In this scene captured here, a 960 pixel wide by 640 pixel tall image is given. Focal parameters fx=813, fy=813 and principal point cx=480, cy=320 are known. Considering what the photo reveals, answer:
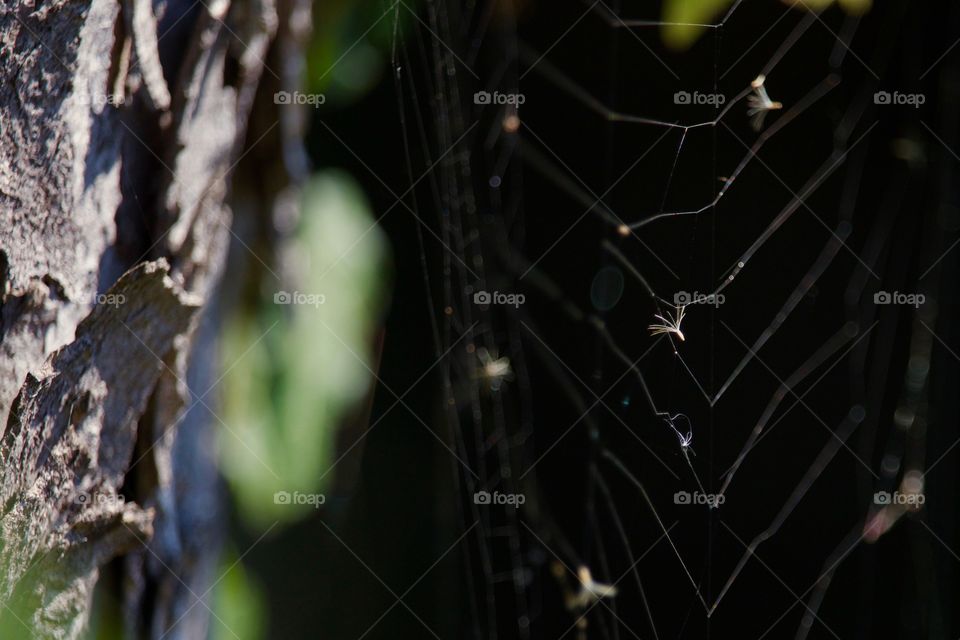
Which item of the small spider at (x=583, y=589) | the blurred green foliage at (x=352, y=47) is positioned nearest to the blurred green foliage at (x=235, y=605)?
the small spider at (x=583, y=589)

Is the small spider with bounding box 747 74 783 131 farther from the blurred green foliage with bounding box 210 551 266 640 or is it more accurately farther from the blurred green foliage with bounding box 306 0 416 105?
the blurred green foliage with bounding box 210 551 266 640

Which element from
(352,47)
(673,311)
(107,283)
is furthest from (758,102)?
(107,283)

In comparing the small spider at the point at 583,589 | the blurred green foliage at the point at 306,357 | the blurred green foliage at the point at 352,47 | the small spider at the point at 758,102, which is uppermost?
the blurred green foliage at the point at 352,47

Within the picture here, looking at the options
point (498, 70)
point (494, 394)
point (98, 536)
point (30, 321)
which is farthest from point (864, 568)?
point (30, 321)

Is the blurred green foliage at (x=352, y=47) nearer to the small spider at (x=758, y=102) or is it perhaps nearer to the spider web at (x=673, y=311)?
the spider web at (x=673, y=311)

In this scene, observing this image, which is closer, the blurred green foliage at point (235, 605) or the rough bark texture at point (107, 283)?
the rough bark texture at point (107, 283)

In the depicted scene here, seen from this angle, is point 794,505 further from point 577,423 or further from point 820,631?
point 577,423
